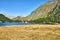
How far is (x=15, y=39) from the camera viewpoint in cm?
2838
